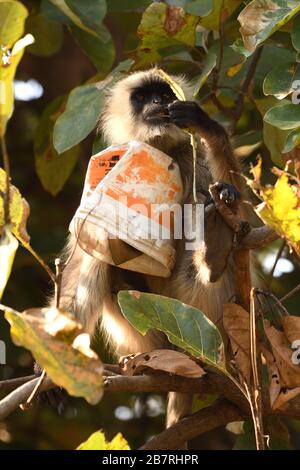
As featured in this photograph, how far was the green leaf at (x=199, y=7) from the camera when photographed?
3559 mm

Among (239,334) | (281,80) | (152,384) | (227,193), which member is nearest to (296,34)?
(281,80)

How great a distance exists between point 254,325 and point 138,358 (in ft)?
2.18

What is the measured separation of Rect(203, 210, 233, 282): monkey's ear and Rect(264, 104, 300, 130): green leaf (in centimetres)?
37

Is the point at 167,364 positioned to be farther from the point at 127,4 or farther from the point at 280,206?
the point at 127,4

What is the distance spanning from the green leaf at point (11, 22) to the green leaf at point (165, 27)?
1481 millimetres

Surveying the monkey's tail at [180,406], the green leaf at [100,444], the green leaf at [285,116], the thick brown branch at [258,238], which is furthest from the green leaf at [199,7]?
the green leaf at [100,444]

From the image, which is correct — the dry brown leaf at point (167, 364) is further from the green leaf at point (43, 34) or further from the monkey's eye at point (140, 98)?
the green leaf at point (43, 34)

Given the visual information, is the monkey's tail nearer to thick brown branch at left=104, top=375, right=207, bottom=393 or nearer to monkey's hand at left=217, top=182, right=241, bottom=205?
thick brown branch at left=104, top=375, right=207, bottom=393

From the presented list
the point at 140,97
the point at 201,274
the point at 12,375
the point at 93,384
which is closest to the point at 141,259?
the point at 201,274

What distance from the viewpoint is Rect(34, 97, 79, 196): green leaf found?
454 centimetres

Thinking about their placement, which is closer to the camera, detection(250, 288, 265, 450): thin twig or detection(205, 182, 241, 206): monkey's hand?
detection(250, 288, 265, 450): thin twig

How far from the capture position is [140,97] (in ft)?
13.8

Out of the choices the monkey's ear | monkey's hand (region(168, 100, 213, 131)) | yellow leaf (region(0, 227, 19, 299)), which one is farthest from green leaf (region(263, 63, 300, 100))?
yellow leaf (region(0, 227, 19, 299))
